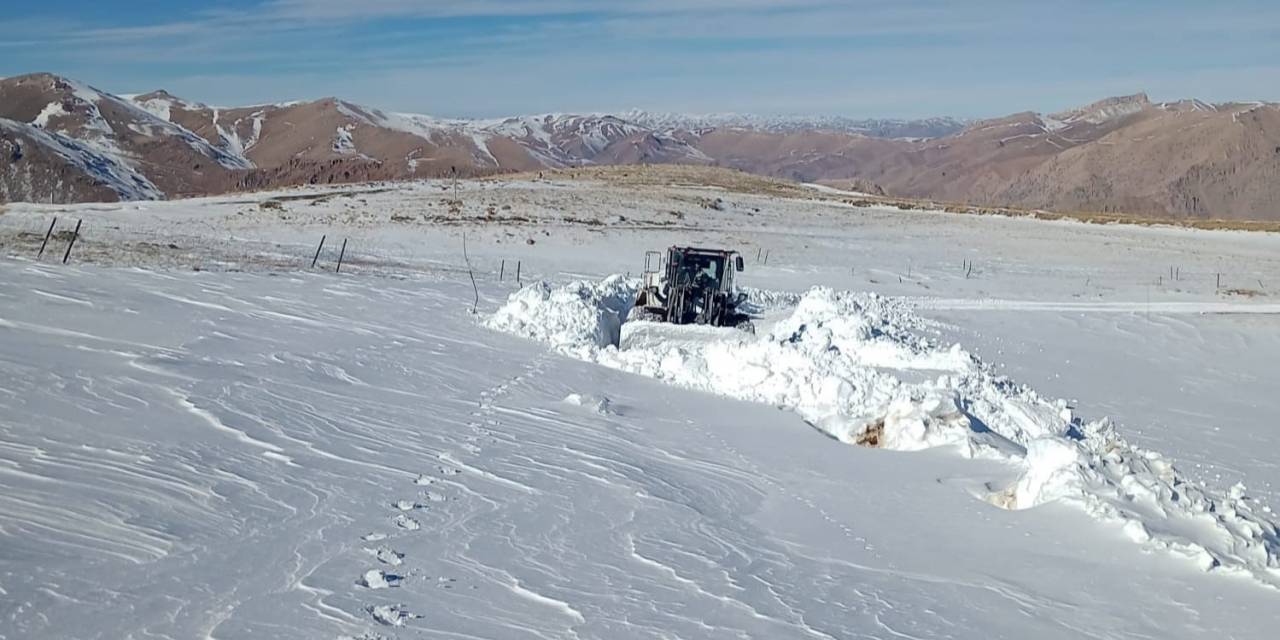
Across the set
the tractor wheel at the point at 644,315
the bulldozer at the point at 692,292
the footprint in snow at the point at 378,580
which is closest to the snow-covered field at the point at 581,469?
the footprint in snow at the point at 378,580

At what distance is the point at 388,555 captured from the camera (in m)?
6.92

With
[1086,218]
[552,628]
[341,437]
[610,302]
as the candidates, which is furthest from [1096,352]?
[1086,218]

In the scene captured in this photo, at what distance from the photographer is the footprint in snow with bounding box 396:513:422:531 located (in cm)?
759

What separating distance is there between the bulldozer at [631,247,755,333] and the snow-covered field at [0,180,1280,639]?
4.05ft

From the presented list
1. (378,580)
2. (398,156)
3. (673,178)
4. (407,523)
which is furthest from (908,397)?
(398,156)

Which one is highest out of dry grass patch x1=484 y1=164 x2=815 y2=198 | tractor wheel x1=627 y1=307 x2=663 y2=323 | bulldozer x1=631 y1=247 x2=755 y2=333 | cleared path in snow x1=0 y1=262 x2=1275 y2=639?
dry grass patch x1=484 y1=164 x2=815 y2=198

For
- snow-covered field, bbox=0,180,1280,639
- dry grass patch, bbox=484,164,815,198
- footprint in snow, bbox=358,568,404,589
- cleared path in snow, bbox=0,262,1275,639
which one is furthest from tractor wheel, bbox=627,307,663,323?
dry grass patch, bbox=484,164,815,198

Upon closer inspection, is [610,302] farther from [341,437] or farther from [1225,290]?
[1225,290]

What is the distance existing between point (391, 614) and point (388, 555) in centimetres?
102

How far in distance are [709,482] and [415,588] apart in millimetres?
4475

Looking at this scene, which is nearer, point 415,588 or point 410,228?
point 415,588

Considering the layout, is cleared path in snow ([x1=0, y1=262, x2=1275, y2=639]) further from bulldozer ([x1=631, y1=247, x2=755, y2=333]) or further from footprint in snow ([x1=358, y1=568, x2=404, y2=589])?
bulldozer ([x1=631, y1=247, x2=755, y2=333])

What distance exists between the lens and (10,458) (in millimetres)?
7453

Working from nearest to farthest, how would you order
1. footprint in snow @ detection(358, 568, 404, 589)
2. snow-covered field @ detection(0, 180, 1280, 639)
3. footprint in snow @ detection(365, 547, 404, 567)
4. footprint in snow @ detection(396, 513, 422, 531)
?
footprint in snow @ detection(358, 568, 404, 589) → snow-covered field @ detection(0, 180, 1280, 639) → footprint in snow @ detection(365, 547, 404, 567) → footprint in snow @ detection(396, 513, 422, 531)
